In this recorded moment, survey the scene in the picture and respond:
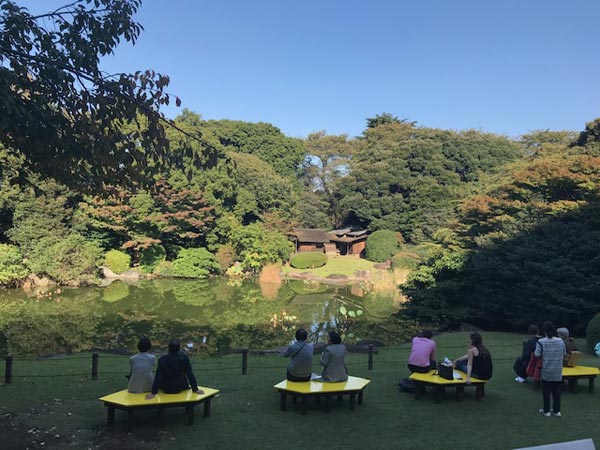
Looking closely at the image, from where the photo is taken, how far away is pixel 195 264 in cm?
3044

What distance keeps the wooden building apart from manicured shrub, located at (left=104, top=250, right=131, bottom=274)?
1567 centimetres

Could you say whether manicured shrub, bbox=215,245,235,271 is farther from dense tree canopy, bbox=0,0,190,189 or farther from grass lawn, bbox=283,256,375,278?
dense tree canopy, bbox=0,0,190,189

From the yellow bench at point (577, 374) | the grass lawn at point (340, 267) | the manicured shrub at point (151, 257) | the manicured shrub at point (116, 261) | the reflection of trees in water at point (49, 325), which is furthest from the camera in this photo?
the grass lawn at point (340, 267)

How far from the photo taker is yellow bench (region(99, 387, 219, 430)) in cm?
523

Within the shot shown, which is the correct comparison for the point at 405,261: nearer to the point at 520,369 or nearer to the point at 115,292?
the point at 115,292

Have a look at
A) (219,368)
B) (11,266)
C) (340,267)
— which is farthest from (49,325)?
(340,267)

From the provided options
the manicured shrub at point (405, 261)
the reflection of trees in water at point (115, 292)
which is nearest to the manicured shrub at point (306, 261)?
the manicured shrub at point (405, 261)

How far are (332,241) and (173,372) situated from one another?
36.5 metres

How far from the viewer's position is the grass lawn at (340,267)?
108 ft

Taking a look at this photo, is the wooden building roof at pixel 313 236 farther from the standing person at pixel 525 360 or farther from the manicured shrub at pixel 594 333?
the standing person at pixel 525 360

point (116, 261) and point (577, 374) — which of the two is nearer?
point (577, 374)

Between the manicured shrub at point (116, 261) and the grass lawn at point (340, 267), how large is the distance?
10.9m

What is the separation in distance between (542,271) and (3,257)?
75.4ft

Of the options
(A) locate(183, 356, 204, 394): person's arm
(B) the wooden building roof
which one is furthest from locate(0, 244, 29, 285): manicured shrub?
(B) the wooden building roof
